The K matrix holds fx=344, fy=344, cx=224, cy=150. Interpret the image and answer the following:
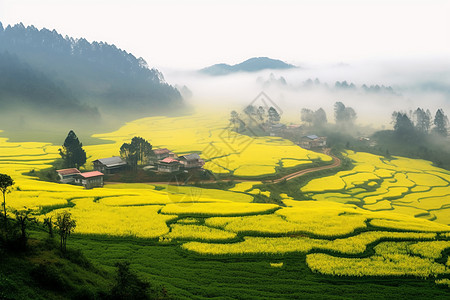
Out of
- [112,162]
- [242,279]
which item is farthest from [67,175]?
[242,279]

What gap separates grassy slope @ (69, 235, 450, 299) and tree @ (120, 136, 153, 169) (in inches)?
1361

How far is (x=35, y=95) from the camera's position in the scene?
115 metres

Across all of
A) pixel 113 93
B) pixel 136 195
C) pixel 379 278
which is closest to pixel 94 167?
pixel 136 195

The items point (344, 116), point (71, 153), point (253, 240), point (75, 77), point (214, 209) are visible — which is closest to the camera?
point (253, 240)

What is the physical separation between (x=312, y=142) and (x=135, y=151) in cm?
5176

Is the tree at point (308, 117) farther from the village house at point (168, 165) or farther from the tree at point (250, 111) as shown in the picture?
the village house at point (168, 165)

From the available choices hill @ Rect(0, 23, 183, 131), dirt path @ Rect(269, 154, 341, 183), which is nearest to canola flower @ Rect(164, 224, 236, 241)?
dirt path @ Rect(269, 154, 341, 183)

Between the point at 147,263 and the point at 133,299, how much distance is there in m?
4.89

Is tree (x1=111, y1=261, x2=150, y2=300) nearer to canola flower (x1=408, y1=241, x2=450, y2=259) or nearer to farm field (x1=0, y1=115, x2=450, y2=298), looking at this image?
farm field (x1=0, y1=115, x2=450, y2=298)

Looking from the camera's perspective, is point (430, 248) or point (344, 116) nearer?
point (430, 248)

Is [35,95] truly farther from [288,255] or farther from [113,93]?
[288,255]

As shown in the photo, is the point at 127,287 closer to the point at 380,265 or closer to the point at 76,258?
the point at 76,258

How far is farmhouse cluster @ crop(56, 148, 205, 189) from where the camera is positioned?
149 feet

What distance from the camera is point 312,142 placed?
9006 centimetres
